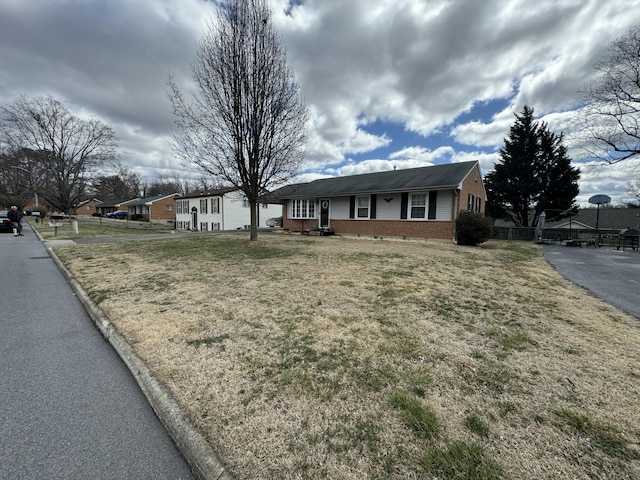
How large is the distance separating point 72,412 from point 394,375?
2695mm

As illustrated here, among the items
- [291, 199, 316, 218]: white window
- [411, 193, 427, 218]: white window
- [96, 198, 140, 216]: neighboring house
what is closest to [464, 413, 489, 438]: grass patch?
[411, 193, 427, 218]: white window

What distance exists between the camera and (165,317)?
3926 millimetres

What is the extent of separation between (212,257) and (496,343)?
808 cm

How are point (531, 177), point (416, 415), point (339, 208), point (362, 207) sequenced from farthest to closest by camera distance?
point (531, 177)
point (339, 208)
point (362, 207)
point (416, 415)

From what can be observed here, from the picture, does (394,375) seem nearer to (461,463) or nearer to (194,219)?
(461,463)

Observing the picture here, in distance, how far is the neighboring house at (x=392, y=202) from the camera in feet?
48.0

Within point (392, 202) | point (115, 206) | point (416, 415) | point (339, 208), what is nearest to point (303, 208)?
point (339, 208)

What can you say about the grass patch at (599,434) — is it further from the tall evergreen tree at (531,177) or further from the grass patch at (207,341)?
the tall evergreen tree at (531,177)

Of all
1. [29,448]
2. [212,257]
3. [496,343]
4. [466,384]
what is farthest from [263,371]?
[212,257]

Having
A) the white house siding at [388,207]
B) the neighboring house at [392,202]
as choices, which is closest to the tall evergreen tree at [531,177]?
the neighboring house at [392,202]

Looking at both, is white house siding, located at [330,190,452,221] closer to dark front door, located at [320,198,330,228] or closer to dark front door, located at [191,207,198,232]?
dark front door, located at [320,198,330,228]

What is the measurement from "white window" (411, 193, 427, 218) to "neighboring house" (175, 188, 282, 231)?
53.9ft

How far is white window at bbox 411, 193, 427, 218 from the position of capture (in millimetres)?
15148

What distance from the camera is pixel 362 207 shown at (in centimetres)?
1769
